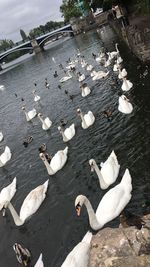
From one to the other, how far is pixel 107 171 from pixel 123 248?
23.9 ft

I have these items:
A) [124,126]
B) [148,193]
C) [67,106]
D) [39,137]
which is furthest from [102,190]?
[67,106]

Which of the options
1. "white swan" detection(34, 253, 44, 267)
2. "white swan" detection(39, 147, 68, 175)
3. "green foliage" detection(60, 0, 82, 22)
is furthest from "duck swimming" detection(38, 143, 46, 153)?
"green foliage" detection(60, 0, 82, 22)

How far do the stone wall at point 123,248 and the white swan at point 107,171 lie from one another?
5.91 metres

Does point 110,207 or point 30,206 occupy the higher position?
point 110,207

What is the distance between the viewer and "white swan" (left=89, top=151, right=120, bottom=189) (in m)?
16.2

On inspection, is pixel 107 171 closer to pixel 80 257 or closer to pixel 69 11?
pixel 80 257

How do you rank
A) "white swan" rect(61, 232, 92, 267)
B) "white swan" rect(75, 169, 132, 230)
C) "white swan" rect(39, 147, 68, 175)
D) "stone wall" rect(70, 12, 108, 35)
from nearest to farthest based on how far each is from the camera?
1. "white swan" rect(61, 232, 92, 267)
2. "white swan" rect(75, 169, 132, 230)
3. "white swan" rect(39, 147, 68, 175)
4. "stone wall" rect(70, 12, 108, 35)

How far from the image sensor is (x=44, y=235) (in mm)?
15445

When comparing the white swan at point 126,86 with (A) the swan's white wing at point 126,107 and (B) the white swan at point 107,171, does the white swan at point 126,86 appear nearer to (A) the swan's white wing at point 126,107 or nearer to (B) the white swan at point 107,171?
(A) the swan's white wing at point 126,107

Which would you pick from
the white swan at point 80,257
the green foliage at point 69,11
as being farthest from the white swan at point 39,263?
the green foliage at point 69,11

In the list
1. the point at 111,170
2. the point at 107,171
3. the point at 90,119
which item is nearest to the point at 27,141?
the point at 90,119

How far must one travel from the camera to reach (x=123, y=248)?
9469 mm

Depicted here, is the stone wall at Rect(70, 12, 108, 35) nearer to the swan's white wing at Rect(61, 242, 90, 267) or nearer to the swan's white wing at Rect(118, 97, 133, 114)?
the swan's white wing at Rect(118, 97, 133, 114)

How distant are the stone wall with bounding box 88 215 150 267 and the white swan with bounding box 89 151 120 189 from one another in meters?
5.91
